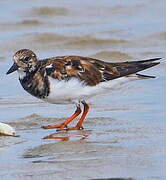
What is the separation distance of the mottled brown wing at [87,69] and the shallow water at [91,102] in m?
0.33

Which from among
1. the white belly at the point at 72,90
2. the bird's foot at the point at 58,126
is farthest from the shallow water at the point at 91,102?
the white belly at the point at 72,90

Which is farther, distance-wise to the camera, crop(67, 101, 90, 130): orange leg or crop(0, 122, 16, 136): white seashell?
crop(67, 101, 90, 130): orange leg

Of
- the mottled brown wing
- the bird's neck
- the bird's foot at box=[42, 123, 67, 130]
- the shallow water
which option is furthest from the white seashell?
the mottled brown wing

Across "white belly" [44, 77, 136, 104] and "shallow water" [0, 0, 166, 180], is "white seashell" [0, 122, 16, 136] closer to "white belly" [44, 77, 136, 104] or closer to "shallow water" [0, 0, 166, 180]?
"shallow water" [0, 0, 166, 180]

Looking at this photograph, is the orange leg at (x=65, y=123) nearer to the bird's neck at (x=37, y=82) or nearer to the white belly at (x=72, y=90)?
the white belly at (x=72, y=90)

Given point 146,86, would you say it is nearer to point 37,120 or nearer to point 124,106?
point 124,106

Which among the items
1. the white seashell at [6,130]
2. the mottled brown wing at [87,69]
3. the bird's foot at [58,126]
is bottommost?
the bird's foot at [58,126]

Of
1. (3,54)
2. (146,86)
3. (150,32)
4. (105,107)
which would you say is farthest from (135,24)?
(105,107)

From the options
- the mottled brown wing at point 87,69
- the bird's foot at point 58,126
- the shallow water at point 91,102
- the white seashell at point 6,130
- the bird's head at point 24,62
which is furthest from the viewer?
the bird's head at point 24,62

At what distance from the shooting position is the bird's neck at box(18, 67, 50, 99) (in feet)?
19.8

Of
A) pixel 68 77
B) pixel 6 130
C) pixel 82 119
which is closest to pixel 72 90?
pixel 68 77

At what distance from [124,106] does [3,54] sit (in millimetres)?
2910

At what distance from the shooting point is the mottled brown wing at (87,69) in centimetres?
613

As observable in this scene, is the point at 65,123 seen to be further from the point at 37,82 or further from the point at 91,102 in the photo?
the point at 91,102
